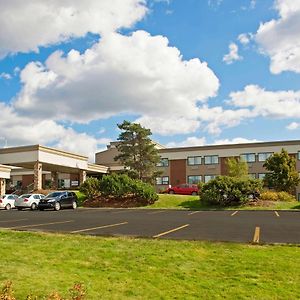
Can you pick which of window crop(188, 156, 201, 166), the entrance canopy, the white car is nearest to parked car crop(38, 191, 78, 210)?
the white car

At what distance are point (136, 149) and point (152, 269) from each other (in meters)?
43.6

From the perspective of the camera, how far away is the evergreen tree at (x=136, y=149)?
50978mm

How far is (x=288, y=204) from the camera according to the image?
33.4 meters

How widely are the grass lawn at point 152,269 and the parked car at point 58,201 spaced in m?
22.3

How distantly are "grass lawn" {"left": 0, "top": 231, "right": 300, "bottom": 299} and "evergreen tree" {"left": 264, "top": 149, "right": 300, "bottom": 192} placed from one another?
3670cm

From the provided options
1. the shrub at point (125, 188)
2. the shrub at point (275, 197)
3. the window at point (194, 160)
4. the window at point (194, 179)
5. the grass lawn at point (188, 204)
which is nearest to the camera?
the grass lawn at point (188, 204)

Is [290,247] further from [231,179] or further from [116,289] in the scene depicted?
[231,179]

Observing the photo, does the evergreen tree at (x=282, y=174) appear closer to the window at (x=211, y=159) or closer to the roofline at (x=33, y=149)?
the window at (x=211, y=159)

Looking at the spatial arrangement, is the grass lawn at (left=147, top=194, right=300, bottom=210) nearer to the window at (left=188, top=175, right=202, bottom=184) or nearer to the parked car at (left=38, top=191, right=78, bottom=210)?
the parked car at (left=38, top=191, right=78, bottom=210)

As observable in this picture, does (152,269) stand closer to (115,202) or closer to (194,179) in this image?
(115,202)

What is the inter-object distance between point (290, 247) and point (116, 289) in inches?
220

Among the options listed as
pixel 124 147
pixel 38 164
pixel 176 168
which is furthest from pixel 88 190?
pixel 176 168

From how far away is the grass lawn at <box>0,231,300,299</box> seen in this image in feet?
21.8

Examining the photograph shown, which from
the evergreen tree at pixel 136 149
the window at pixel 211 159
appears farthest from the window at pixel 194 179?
the evergreen tree at pixel 136 149
